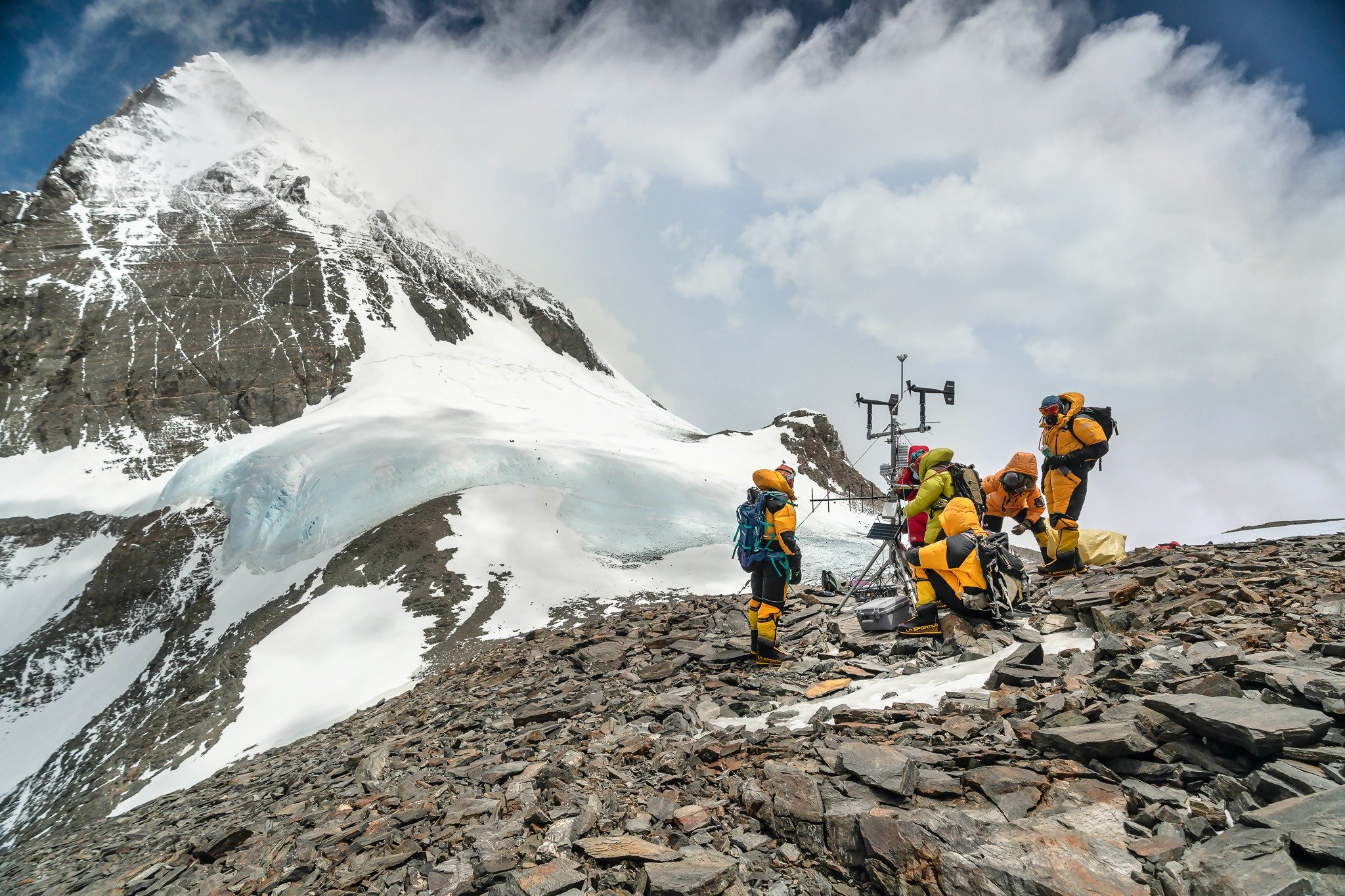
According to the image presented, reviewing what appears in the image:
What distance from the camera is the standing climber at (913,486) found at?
9906 mm

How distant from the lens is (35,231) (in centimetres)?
5647

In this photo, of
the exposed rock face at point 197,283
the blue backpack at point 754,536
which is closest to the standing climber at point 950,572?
the blue backpack at point 754,536

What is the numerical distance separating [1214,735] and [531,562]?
19.8 meters

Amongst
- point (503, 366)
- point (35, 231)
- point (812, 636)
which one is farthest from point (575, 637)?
point (35, 231)

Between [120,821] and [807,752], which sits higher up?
[807,752]

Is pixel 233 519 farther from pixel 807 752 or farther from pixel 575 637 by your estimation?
pixel 807 752

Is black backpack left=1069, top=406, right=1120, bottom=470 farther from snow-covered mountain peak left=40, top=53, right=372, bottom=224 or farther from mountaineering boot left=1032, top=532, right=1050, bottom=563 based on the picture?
snow-covered mountain peak left=40, top=53, right=372, bottom=224

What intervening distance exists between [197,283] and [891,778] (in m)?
69.9

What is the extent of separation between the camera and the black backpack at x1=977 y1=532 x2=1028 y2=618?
7.85 meters

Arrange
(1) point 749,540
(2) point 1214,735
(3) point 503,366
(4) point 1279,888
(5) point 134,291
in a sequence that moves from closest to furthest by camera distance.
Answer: (4) point 1279,888, (2) point 1214,735, (1) point 749,540, (5) point 134,291, (3) point 503,366

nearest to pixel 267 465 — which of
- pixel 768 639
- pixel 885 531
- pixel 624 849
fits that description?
pixel 768 639

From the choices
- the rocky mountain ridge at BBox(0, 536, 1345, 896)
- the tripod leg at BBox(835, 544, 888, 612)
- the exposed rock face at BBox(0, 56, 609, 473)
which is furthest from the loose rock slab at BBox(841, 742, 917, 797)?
the exposed rock face at BBox(0, 56, 609, 473)

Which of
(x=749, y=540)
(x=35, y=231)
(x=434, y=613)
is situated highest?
(x=35, y=231)

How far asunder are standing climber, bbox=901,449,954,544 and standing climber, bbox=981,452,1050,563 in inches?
78.4
